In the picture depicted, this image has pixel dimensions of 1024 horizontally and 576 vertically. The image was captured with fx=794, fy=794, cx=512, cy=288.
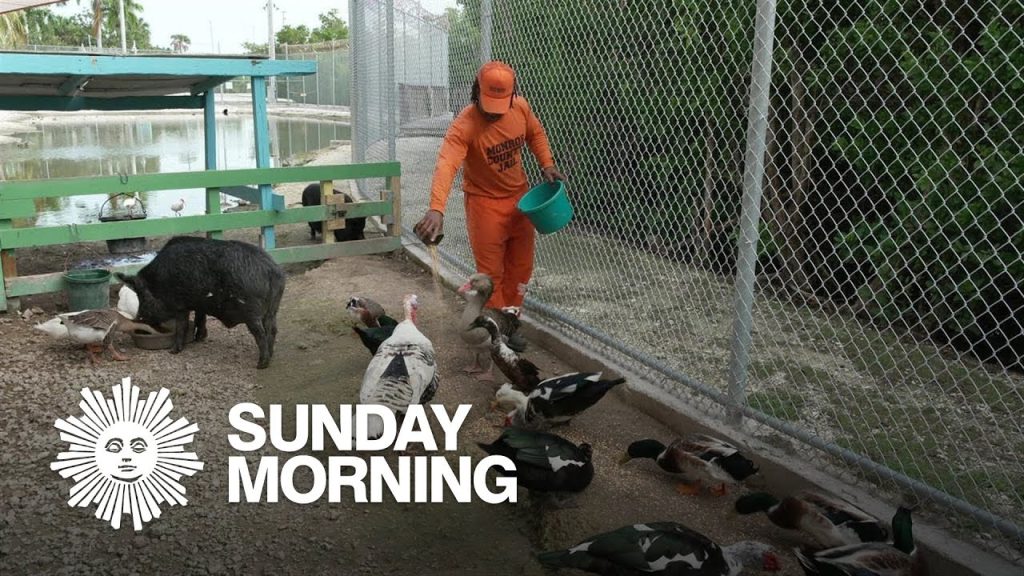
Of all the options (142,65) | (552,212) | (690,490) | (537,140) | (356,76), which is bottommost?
(690,490)

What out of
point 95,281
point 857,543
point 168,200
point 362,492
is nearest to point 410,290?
point 95,281

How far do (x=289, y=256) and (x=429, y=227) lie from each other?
10.6 feet

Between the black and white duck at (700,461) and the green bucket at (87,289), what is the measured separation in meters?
4.27

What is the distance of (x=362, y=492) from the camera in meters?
3.60

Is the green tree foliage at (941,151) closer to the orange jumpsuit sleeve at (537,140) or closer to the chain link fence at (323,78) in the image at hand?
the orange jumpsuit sleeve at (537,140)

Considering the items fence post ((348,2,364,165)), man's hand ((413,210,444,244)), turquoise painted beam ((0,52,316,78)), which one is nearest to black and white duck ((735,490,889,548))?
man's hand ((413,210,444,244))

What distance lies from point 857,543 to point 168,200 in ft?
40.2

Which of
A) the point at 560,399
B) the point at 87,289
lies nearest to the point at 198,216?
the point at 87,289

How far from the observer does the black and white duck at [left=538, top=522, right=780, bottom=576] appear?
2.78 meters

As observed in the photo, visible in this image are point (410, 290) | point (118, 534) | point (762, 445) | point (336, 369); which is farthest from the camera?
point (410, 290)

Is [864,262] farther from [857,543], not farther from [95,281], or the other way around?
[95,281]

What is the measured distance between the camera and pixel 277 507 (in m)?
3.46

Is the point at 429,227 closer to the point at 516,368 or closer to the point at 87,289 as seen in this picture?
the point at 516,368

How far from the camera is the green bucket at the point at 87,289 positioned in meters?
5.88
